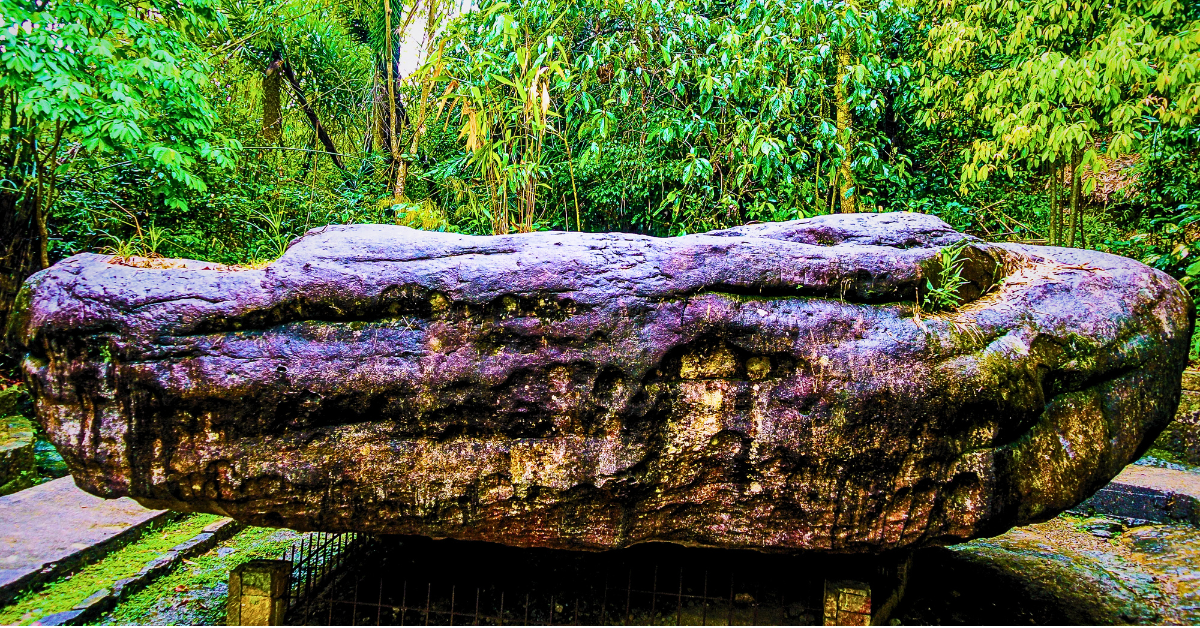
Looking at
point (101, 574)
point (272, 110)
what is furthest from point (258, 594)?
point (272, 110)

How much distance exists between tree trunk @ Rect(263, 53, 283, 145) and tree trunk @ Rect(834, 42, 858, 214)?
24.4 feet

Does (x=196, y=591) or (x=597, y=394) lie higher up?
(x=597, y=394)

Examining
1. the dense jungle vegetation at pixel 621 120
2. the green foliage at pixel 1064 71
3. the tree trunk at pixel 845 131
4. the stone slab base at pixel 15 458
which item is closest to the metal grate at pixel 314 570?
the dense jungle vegetation at pixel 621 120

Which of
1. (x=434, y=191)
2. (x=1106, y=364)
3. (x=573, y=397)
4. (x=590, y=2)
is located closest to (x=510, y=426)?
(x=573, y=397)

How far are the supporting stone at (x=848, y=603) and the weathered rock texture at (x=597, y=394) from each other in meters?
0.33

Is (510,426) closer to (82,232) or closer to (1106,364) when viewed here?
(1106,364)

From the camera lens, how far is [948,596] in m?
3.14

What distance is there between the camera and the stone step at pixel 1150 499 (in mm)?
4402

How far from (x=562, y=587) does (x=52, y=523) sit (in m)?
3.13

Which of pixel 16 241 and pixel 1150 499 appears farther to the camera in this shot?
pixel 16 241

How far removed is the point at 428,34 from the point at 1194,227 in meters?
7.83

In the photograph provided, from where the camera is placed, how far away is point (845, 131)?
6332 millimetres

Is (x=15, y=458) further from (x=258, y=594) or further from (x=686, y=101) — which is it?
(x=686, y=101)

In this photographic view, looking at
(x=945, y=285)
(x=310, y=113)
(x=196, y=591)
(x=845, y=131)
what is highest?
(x=310, y=113)
